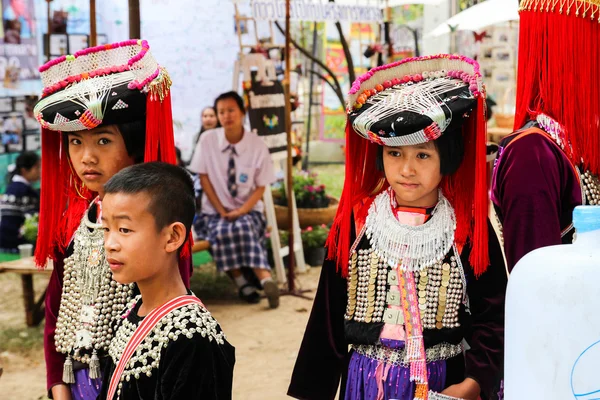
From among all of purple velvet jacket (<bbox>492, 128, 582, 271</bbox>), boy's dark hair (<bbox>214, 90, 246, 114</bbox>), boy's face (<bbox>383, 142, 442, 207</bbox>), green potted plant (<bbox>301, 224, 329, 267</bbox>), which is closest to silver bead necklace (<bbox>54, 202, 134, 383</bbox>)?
boy's face (<bbox>383, 142, 442, 207</bbox>)

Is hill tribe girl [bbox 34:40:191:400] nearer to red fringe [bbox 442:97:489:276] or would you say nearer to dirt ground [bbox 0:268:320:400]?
red fringe [bbox 442:97:489:276]

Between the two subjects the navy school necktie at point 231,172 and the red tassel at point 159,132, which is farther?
the navy school necktie at point 231,172

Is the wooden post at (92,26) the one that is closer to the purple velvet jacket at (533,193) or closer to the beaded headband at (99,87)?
the beaded headband at (99,87)

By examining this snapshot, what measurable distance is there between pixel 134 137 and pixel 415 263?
0.96 metres

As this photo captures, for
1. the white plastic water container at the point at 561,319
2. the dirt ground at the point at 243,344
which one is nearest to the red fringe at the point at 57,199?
the white plastic water container at the point at 561,319

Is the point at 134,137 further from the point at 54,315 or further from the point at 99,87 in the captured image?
the point at 54,315

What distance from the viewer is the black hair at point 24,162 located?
23.3 ft

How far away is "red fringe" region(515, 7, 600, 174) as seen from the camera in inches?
93.9

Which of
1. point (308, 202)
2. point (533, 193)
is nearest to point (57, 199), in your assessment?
point (533, 193)

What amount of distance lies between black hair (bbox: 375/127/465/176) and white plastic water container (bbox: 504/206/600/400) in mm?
1048

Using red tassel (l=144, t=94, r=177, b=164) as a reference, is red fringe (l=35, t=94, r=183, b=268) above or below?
below

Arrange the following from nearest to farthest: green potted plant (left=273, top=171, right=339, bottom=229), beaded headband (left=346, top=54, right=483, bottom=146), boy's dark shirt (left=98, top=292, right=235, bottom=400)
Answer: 1. boy's dark shirt (left=98, top=292, right=235, bottom=400)
2. beaded headband (left=346, top=54, right=483, bottom=146)
3. green potted plant (left=273, top=171, right=339, bottom=229)

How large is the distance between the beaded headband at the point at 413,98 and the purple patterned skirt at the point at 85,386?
3.67ft

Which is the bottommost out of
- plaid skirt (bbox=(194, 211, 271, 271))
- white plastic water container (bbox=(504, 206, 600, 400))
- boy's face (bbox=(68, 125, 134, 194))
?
plaid skirt (bbox=(194, 211, 271, 271))
